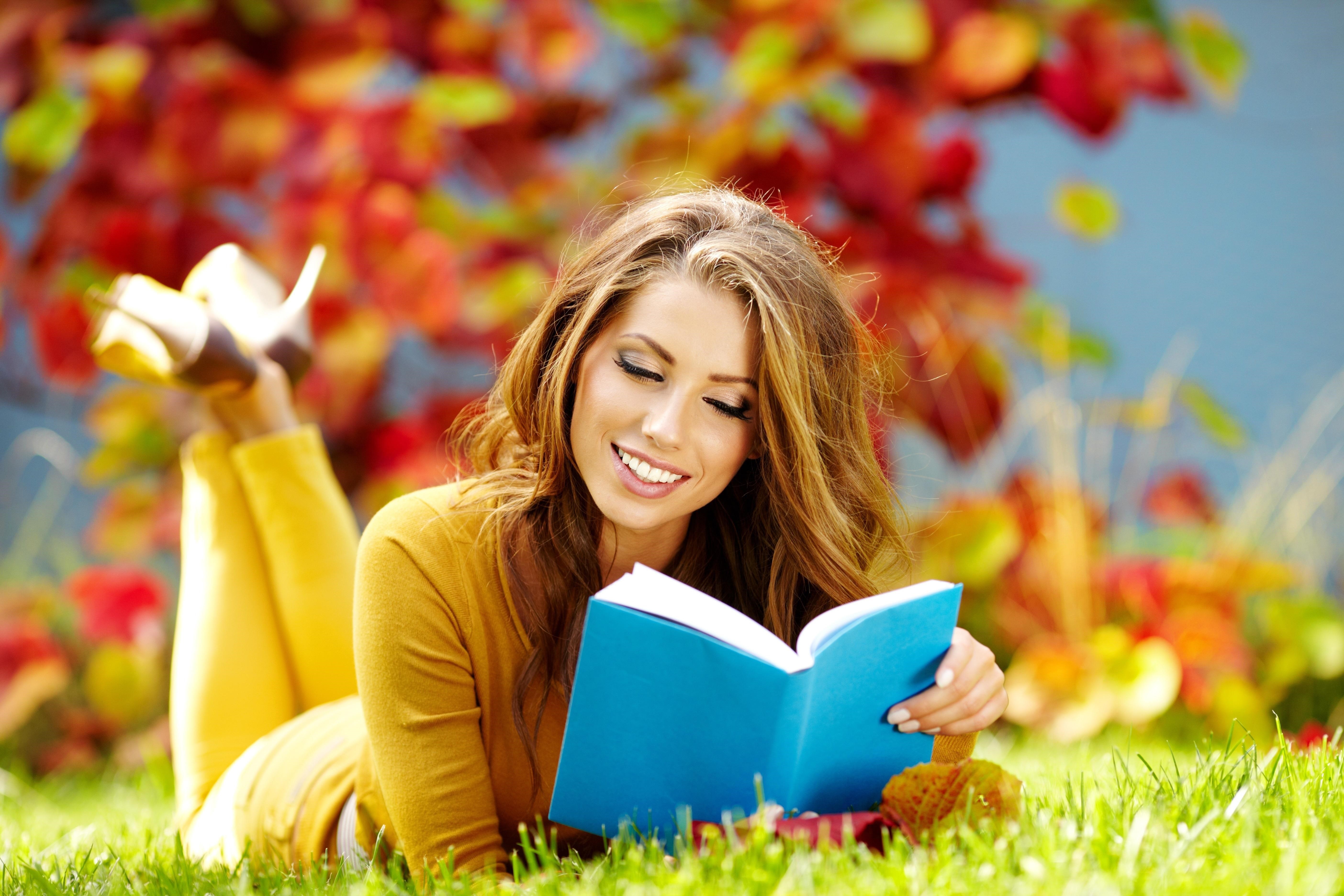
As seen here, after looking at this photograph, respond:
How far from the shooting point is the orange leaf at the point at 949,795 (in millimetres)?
1252

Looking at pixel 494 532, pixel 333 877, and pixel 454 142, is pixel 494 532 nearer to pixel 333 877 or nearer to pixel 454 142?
pixel 333 877

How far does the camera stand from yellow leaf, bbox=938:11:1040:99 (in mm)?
3037

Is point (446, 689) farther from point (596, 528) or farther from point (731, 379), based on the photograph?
point (731, 379)

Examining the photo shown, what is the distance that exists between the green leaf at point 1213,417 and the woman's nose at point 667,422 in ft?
7.02

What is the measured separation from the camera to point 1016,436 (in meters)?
4.32

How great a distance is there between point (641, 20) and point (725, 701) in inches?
101

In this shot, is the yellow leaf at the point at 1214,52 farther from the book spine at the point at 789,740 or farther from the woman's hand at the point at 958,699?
the book spine at the point at 789,740

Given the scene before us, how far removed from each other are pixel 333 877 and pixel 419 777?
0.16 meters

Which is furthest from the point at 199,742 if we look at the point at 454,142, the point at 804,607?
the point at 454,142

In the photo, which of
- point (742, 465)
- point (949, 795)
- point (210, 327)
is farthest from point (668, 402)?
point (210, 327)

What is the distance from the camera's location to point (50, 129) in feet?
10.5

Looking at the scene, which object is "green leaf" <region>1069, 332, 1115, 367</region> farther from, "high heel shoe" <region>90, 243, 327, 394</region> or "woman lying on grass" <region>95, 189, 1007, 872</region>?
"high heel shoe" <region>90, 243, 327, 394</region>

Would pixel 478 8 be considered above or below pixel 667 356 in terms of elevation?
above

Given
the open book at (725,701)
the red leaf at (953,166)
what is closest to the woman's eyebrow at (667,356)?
the open book at (725,701)
